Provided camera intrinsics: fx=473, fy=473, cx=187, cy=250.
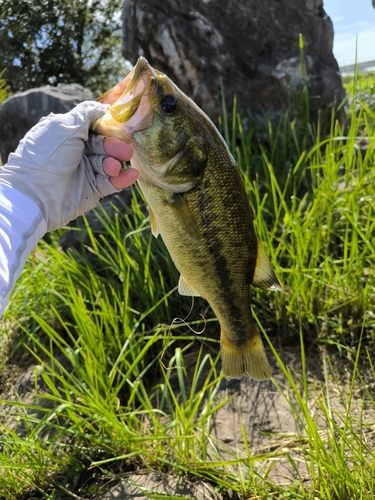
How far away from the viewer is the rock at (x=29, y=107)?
5344mm

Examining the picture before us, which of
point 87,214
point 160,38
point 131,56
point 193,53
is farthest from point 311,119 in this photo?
point 87,214

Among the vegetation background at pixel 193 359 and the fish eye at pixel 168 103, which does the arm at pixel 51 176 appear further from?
the vegetation background at pixel 193 359

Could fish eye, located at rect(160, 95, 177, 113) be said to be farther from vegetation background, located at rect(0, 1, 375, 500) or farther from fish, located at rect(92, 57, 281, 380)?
vegetation background, located at rect(0, 1, 375, 500)

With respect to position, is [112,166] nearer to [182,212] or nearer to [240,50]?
[182,212]

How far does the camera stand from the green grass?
88.0 inches

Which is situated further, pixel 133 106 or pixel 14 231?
pixel 14 231

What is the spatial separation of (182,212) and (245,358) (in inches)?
25.2

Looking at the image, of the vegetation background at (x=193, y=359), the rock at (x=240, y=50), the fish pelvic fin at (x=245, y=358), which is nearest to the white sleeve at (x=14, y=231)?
the vegetation background at (x=193, y=359)

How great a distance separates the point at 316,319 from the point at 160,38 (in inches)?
125

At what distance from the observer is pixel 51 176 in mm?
1895

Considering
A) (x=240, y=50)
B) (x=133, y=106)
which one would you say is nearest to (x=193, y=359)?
(x=133, y=106)

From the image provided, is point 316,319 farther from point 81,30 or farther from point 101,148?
point 81,30

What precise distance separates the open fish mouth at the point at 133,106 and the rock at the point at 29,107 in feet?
12.9

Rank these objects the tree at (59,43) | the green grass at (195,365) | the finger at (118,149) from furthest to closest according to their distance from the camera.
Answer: the tree at (59,43), the green grass at (195,365), the finger at (118,149)
